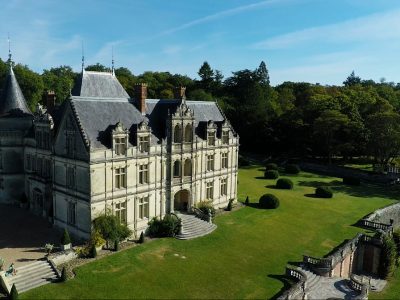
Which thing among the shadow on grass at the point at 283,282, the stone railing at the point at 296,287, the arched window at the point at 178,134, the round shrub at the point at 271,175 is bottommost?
the shadow on grass at the point at 283,282

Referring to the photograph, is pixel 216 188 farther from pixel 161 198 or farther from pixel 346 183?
pixel 346 183

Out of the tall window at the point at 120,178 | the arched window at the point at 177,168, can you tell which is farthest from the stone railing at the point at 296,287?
the tall window at the point at 120,178

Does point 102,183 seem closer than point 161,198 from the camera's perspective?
Yes

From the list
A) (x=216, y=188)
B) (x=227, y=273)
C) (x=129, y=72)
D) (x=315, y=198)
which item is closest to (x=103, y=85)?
(x=216, y=188)

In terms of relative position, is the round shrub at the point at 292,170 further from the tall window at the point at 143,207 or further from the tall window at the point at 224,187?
the tall window at the point at 143,207

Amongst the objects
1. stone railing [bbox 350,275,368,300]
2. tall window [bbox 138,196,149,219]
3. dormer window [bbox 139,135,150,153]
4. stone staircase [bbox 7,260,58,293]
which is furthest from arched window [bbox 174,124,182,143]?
stone railing [bbox 350,275,368,300]
